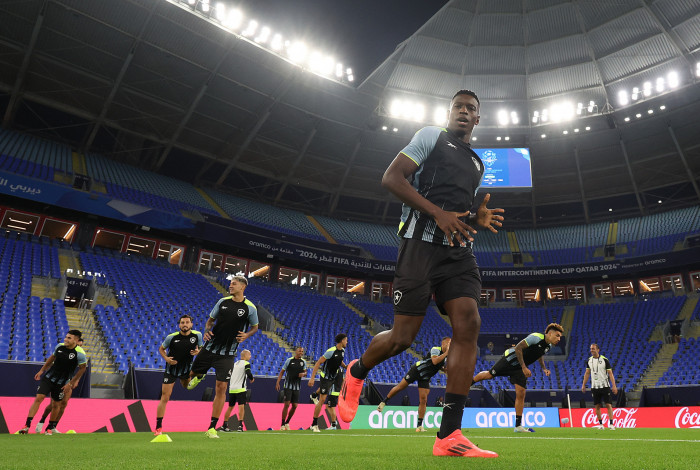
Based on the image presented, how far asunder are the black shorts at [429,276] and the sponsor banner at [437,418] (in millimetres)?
12463

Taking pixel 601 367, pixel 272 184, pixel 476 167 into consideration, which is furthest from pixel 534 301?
pixel 476 167

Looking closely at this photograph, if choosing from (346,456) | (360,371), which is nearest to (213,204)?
(360,371)

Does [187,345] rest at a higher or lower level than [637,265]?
lower

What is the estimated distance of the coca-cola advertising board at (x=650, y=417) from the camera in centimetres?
1462

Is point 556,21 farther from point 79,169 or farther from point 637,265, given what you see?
point 79,169

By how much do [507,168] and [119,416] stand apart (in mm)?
25278

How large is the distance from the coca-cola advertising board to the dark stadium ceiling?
58.2 feet

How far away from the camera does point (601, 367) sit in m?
11.8

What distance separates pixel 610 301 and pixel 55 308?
109 ft

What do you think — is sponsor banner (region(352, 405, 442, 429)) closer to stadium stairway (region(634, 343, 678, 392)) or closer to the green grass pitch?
the green grass pitch

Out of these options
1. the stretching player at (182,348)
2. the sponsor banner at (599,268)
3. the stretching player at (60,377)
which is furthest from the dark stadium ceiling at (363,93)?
the stretching player at (182,348)

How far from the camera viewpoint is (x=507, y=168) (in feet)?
93.8

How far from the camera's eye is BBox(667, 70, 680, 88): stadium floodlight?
2476 centimetres

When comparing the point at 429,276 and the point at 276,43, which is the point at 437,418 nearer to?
the point at 429,276
